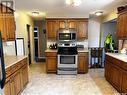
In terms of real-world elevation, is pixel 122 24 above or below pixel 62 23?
below

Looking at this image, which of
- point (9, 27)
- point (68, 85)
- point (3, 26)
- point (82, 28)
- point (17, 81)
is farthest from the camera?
point (82, 28)

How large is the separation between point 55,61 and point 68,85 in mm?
1417

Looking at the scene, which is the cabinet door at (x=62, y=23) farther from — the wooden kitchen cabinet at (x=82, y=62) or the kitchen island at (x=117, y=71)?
the kitchen island at (x=117, y=71)

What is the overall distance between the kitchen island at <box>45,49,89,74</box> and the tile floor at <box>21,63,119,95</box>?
27cm

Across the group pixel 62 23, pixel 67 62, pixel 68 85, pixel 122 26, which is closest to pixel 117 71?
pixel 122 26

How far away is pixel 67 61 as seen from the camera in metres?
5.26

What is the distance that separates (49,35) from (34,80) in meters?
1.98

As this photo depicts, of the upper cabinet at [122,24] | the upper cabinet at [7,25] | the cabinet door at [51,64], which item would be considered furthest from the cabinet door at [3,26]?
the upper cabinet at [122,24]

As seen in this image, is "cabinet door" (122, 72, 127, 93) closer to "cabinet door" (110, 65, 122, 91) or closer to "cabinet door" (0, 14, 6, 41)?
"cabinet door" (110, 65, 122, 91)

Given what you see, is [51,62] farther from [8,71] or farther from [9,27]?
[8,71]

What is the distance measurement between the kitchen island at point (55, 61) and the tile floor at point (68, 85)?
270 mm

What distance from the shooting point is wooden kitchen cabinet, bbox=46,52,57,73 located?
5.31m

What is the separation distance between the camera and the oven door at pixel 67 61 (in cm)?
522

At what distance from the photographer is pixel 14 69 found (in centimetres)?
302
